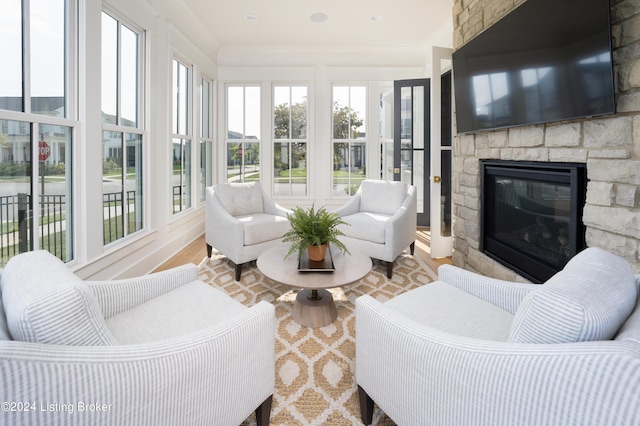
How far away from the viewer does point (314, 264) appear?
2344 millimetres

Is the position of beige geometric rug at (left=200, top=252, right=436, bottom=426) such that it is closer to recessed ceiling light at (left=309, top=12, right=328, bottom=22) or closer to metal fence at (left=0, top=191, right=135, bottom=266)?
metal fence at (left=0, top=191, right=135, bottom=266)

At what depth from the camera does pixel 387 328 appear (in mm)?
1185

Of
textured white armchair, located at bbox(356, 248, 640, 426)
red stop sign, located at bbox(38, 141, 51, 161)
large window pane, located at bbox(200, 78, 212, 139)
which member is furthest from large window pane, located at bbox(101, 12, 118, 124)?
textured white armchair, located at bbox(356, 248, 640, 426)

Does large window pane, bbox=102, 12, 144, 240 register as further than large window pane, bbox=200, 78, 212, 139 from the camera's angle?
No

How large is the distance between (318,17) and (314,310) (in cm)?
360

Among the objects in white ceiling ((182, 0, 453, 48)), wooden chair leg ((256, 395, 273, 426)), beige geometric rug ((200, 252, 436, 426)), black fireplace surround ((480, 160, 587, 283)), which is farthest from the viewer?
white ceiling ((182, 0, 453, 48))

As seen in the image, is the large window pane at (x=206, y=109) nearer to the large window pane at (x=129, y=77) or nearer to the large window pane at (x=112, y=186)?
the large window pane at (x=129, y=77)

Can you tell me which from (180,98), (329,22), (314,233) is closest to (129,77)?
(180,98)

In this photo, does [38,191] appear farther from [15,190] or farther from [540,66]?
[540,66]

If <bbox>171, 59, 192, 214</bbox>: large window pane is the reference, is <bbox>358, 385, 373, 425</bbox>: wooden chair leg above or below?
below

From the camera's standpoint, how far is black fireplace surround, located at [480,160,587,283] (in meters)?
2.04

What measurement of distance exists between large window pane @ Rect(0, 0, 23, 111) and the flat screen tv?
3046 mm

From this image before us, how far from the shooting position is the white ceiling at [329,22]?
3.81 meters

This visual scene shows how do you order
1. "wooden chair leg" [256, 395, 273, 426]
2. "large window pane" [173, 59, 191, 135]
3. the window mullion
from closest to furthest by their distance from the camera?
"wooden chair leg" [256, 395, 273, 426]
the window mullion
"large window pane" [173, 59, 191, 135]
